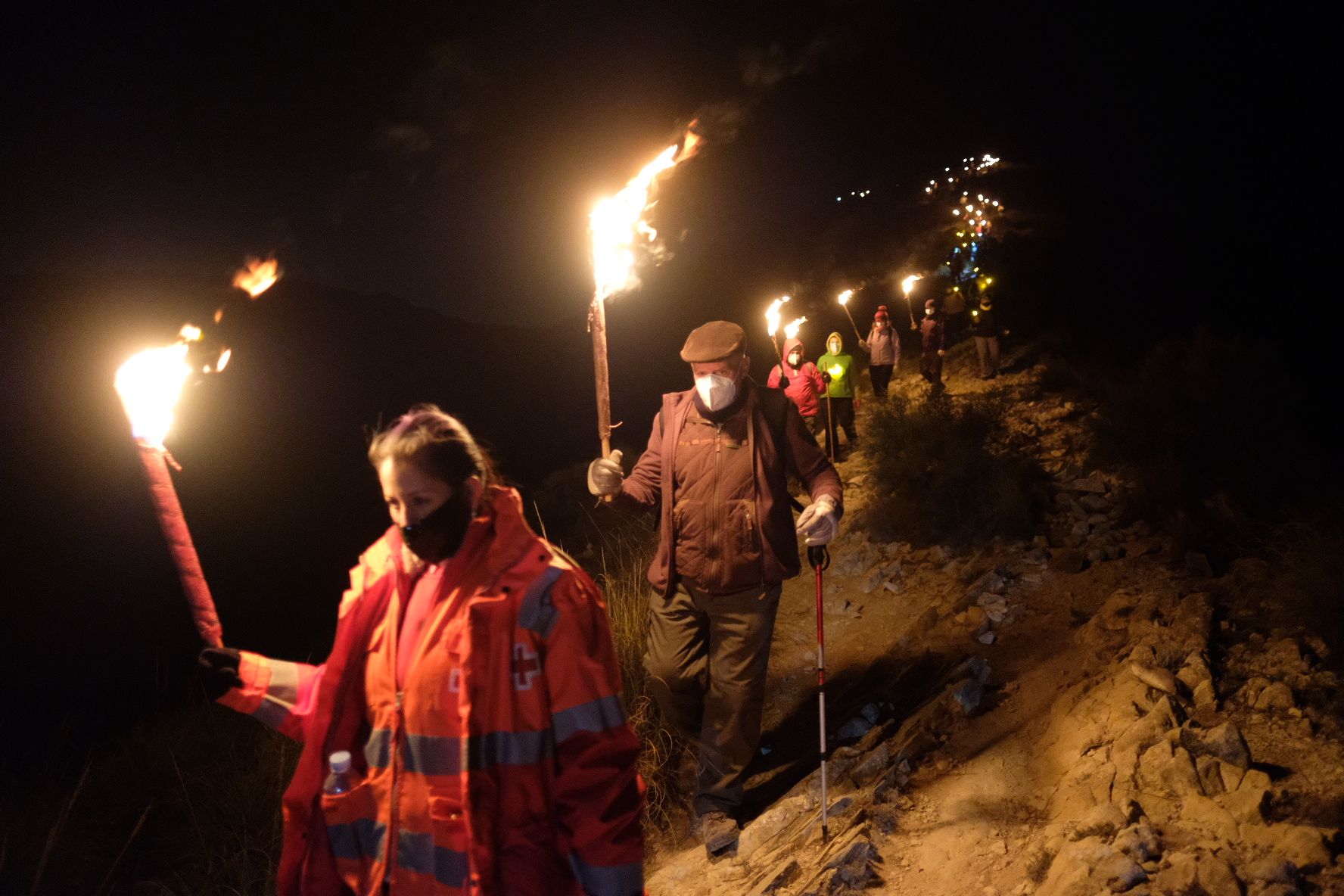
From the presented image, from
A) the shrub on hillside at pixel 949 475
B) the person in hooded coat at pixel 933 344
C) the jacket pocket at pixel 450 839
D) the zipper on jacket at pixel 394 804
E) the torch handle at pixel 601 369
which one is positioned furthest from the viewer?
the person in hooded coat at pixel 933 344

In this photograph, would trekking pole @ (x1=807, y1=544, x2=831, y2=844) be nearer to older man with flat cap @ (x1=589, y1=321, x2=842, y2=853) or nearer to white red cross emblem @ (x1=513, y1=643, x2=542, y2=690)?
older man with flat cap @ (x1=589, y1=321, x2=842, y2=853)

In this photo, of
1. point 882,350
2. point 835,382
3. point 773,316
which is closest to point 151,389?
point 773,316

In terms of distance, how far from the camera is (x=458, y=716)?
5.85 feet

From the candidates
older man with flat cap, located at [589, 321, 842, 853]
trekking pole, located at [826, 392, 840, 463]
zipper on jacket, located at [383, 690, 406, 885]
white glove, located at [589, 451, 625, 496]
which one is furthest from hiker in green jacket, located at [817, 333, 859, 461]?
zipper on jacket, located at [383, 690, 406, 885]

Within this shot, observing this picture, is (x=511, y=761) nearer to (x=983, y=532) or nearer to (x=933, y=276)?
(x=983, y=532)

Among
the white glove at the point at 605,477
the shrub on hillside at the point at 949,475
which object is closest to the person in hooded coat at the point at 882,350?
the shrub on hillside at the point at 949,475

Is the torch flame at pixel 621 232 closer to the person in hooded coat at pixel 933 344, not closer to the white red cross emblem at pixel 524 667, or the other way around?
the white red cross emblem at pixel 524 667

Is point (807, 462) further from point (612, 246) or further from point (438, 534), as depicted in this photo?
point (438, 534)

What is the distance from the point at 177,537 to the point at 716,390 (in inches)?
99.7

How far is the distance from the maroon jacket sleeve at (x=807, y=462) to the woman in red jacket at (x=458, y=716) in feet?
7.04

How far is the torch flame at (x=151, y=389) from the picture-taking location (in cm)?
212

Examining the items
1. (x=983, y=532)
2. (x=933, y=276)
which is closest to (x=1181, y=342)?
(x=983, y=532)

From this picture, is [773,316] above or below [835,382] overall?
above

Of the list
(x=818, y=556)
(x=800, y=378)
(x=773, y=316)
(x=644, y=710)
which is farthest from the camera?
(x=800, y=378)
